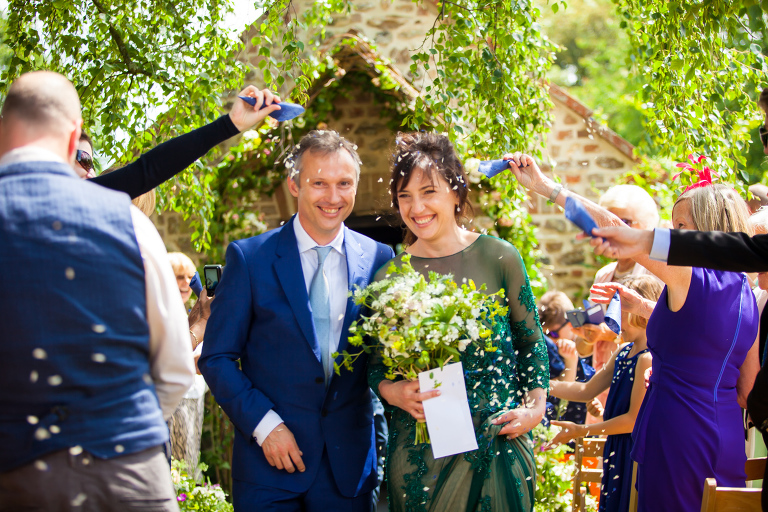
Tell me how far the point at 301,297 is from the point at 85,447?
1.27 m

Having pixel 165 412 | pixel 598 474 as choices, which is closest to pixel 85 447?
pixel 165 412

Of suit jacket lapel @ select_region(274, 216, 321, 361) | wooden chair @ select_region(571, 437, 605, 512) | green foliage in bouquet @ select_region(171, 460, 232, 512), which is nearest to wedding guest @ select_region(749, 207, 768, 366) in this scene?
wooden chair @ select_region(571, 437, 605, 512)

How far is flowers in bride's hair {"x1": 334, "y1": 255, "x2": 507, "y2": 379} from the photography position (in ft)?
8.57

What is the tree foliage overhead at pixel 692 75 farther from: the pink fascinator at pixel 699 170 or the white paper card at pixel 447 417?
the white paper card at pixel 447 417

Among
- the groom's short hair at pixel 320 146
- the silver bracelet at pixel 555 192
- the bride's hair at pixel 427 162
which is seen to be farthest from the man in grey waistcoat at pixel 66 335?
the silver bracelet at pixel 555 192

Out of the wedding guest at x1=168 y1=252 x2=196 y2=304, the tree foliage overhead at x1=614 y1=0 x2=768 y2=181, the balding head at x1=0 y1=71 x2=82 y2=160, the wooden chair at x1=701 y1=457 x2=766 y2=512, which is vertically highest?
the tree foliage overhead at x1=614 y1=0 x2=768 y2=181

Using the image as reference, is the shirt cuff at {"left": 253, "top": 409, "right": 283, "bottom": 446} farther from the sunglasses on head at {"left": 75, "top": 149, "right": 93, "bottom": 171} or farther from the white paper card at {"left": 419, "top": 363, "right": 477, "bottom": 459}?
the sunglasses on head at {"left": 75, "top": 149, "right": 93, "bottom": 171}

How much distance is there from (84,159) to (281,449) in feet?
5.17

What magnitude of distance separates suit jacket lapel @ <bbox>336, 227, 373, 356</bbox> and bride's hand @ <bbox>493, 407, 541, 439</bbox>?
0.73 metres

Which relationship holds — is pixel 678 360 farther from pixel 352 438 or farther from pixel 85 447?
pixel 85 447

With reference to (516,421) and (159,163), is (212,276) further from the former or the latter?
(516,421)

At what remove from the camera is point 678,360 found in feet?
9.95

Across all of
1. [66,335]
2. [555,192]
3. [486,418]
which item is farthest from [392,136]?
[66,335]

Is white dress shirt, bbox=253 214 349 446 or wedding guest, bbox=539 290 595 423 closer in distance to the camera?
white dress shirt, bbox=253 214 349 446
